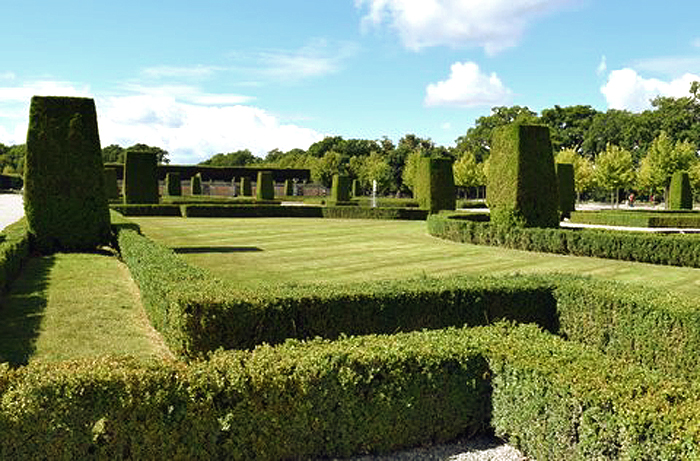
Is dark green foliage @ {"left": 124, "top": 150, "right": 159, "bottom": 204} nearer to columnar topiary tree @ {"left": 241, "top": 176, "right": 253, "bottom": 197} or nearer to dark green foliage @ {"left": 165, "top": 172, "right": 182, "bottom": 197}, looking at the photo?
dark green foliage @ {"left": 165, "top": 172, "right": 182, "bottom": 197}

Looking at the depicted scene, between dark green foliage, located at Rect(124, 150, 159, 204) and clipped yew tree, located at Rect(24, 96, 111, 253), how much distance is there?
1815 cm

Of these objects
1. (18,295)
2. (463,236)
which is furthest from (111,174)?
(18,295)

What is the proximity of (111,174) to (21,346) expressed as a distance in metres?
39.7

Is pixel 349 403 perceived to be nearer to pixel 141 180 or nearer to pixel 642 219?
pixel 642 219

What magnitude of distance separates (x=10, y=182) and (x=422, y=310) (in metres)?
86.9

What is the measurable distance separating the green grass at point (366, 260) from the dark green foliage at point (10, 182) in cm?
6719

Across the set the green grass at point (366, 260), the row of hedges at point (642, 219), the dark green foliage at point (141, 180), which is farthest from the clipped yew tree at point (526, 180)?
the dark green foliage at point (141, 180)

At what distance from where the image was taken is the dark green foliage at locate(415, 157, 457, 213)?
34.1m

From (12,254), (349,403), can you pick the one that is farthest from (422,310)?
(12,254)

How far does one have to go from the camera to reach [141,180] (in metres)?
35.2

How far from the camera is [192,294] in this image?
22.8ft

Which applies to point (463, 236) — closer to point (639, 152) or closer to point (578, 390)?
point (578, 390)

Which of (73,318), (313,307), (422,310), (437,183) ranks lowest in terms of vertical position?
(73,318)

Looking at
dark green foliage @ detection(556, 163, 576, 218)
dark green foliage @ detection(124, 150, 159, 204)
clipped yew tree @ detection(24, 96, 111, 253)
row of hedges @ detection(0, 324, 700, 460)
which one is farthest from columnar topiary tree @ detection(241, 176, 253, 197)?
row of hedges @ detection(0, 324, 700, 460)
